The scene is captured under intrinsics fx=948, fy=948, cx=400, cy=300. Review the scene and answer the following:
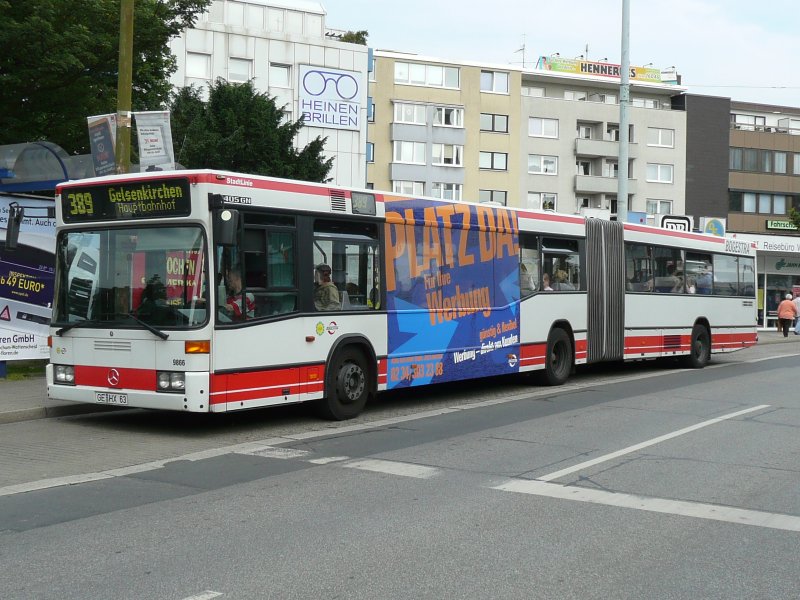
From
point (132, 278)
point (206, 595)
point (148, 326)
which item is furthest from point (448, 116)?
point (206, 595)

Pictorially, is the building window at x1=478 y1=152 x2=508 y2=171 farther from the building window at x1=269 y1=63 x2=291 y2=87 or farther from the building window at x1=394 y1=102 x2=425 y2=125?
the building window at x1=269 y1=63 x2=291 y2=87

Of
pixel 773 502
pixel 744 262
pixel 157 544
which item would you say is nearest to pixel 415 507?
pixel 157 544

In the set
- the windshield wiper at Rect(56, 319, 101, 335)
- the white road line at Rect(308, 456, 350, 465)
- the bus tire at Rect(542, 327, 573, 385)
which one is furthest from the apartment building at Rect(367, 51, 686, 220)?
the white road line at Rect(308, 456, 350, 465)

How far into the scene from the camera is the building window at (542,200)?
63.0 meters

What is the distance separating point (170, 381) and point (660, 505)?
17.6ft

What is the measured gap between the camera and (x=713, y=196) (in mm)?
68312

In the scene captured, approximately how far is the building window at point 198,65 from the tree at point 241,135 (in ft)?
67.4

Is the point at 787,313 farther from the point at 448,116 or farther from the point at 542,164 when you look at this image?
the point at 542,164

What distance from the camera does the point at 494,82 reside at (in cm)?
6147

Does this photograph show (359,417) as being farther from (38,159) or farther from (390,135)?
(390,135)

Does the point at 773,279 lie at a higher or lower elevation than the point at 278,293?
higher

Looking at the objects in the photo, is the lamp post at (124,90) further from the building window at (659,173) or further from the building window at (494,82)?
the building window at (659,173)

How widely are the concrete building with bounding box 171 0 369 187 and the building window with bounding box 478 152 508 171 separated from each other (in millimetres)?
14036

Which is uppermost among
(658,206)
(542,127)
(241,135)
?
(542,127)
